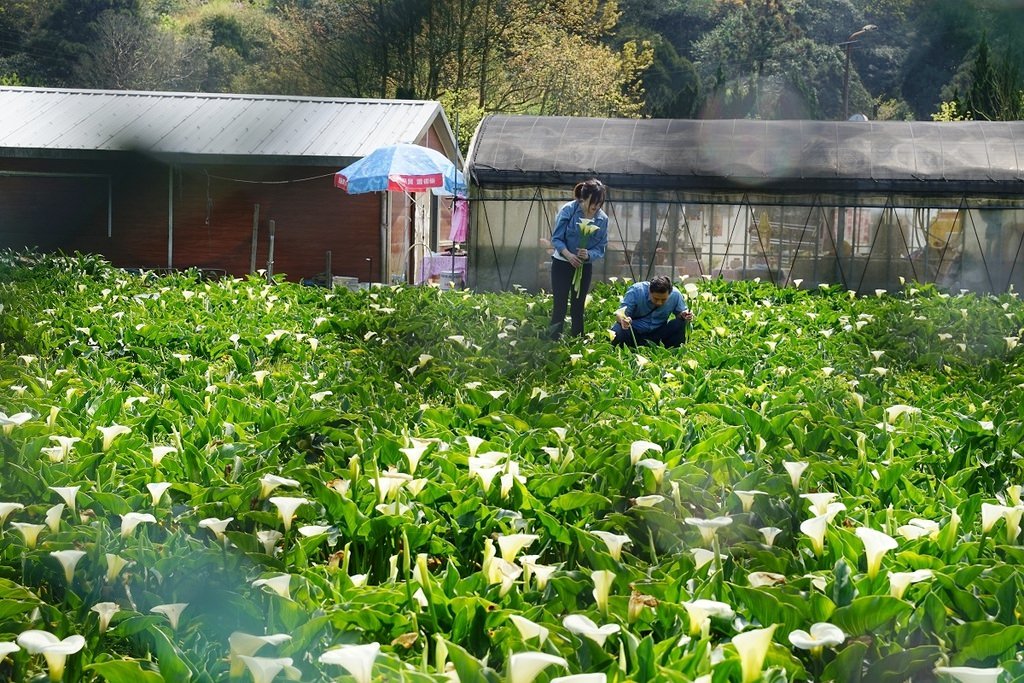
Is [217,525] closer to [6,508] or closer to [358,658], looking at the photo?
[6,508]

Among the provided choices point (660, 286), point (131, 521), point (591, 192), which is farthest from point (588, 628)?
point (591, 192)

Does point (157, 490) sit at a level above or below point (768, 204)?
below

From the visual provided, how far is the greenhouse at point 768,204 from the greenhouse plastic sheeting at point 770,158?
0.01 metres

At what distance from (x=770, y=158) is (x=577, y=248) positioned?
350 cm

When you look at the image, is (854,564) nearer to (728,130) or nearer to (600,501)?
(600,501)

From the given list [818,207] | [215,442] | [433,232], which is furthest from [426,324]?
[433,232]

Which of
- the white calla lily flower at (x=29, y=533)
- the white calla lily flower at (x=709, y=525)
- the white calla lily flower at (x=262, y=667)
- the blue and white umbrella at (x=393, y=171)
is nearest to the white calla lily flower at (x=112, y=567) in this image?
the white calla lily flower at (x=29, y=533)

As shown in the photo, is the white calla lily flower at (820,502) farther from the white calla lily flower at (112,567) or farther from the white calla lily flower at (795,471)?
the white calla lily flower at (112,567)

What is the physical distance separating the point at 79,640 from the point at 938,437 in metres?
1.50

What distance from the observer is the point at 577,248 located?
4305mm

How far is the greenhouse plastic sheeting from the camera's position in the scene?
724 centimetres

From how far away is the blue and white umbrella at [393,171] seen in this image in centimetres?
765

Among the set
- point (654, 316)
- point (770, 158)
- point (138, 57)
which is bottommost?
point (654, 316)

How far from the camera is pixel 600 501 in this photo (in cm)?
131
